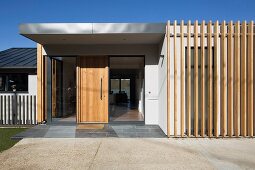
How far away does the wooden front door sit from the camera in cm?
815

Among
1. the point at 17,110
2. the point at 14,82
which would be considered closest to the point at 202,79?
the point at 17,110

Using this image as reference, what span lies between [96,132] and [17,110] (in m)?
4.14

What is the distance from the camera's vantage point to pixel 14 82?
31.5ft

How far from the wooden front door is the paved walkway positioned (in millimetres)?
2220

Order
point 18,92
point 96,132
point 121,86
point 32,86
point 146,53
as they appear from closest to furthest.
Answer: point 96,132 → point 146,53 → point 32,86 → point 18,92 → point 121,86

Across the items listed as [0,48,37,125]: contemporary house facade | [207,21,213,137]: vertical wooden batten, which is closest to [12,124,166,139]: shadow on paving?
[207,21,213,137]: vertical wooden batten

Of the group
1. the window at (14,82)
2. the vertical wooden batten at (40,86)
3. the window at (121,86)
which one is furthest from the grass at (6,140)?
the window at (121,86)

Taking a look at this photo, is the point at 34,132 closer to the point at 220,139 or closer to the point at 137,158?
the point at 137,158

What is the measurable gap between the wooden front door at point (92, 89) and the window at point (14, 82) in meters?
2.85

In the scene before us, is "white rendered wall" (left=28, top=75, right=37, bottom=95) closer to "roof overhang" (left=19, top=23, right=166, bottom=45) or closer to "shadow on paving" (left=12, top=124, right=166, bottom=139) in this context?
"shadow on paving" (left=12, top=124, right=166, bottom=139)

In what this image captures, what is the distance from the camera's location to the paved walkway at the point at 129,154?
13.7 feet

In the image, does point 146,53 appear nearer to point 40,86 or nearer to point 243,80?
point 243,80

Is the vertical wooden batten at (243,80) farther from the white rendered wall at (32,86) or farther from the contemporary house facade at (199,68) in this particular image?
the white rendered wall at (32,86)

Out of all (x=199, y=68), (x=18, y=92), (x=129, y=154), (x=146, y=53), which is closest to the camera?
(x=129, y=154)
